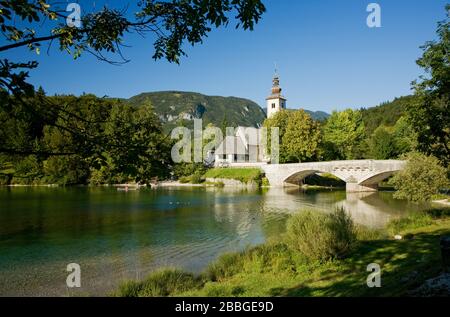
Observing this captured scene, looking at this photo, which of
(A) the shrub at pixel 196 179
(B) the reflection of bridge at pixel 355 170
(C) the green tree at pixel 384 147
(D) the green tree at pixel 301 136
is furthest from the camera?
(A) the shrub at pixel 196 179

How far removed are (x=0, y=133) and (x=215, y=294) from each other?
7553 millimetres

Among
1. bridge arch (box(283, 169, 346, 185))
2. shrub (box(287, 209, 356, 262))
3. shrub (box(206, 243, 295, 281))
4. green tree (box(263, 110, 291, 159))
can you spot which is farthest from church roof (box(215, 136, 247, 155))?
shrub (box(287, 209, 356, 262))

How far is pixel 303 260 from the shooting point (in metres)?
12.5

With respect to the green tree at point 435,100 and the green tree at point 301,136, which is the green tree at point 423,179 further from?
the green tree at point 301,136

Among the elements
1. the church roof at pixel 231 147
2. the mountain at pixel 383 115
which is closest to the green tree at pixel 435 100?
the church roof at pixel 231 147

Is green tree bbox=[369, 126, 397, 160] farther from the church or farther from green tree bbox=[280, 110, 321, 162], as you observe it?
the church

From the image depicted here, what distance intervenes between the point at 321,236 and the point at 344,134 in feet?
202

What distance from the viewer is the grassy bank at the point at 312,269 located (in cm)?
923

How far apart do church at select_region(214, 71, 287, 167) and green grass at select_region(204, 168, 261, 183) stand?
11.4 m

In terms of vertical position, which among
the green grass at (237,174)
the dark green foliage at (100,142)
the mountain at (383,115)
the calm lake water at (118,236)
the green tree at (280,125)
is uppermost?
the mountain at (383,115)

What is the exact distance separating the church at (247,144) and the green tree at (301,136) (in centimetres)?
1674

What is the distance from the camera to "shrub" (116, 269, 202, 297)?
11039 millimetres
